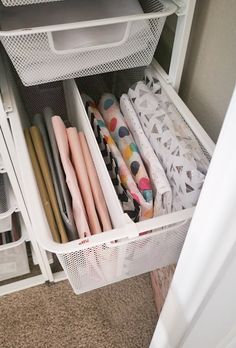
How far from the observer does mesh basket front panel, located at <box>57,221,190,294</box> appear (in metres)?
0.65

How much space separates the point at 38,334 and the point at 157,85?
843mm

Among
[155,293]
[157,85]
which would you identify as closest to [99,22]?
[157,85]

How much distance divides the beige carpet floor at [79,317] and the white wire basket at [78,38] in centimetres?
74

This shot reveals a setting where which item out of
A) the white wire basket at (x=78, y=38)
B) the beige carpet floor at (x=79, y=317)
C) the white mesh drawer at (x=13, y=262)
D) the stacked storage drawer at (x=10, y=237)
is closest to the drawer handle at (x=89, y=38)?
the white wire basket at (x=78, y=38)

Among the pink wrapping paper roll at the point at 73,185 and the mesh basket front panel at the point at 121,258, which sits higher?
the pink wrapping paper roll at the point at 73,185

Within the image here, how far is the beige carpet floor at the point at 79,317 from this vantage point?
1031 millimetres

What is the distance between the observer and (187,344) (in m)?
0.68

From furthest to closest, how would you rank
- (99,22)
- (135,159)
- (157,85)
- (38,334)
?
1. (38,334)
2. (157,85)
3. (135,159)
4. (99,22)

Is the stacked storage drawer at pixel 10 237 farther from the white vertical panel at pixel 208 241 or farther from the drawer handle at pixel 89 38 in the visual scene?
the white vertical panel at pixel 208 241

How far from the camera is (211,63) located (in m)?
0.78

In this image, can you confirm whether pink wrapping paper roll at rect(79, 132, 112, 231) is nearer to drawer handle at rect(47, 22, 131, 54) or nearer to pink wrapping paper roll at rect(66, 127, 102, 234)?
pink wrapping paper roll at rect(66, 127, 102, 234)

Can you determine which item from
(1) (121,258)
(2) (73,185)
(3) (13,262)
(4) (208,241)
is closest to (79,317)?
(3) (13,262)

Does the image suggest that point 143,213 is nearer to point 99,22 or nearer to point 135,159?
point 135,159

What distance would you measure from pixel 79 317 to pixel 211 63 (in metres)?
0.86
